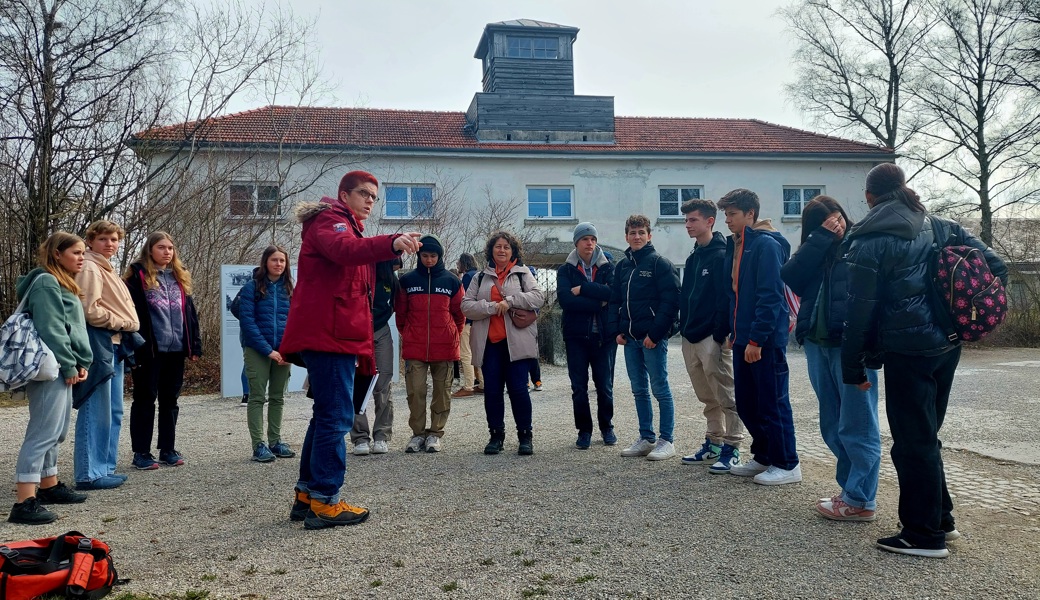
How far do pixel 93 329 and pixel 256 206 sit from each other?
36.9ft

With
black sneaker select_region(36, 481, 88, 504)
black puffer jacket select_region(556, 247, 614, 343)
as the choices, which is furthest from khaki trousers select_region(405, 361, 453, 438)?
black sneaker select_region(36, 481, 88, 504)

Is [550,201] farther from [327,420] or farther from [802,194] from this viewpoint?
[327,420]

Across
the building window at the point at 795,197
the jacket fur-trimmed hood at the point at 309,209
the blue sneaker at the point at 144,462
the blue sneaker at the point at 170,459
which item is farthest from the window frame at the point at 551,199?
the jacket fur-trimmed hood at the point at 309,209

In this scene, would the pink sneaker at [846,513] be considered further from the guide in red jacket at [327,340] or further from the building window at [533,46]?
the building window at [533,46]

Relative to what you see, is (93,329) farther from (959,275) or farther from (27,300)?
(959,275)

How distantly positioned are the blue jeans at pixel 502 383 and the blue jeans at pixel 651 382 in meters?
0.93

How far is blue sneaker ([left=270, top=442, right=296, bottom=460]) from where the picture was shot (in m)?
6.50

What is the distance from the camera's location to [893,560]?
3461 millimetres

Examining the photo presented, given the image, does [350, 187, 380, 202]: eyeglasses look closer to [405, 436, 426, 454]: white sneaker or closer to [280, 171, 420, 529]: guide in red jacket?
[280, 171, 420, 529]: guide in red jacket

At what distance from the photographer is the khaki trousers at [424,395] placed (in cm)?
666

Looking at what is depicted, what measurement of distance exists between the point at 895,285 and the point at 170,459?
18.7 ft

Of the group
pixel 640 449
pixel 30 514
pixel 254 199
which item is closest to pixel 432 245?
pixel 640 449

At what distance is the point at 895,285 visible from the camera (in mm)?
3566

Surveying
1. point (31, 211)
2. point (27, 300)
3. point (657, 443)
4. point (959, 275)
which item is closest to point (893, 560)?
point (959, 275)
